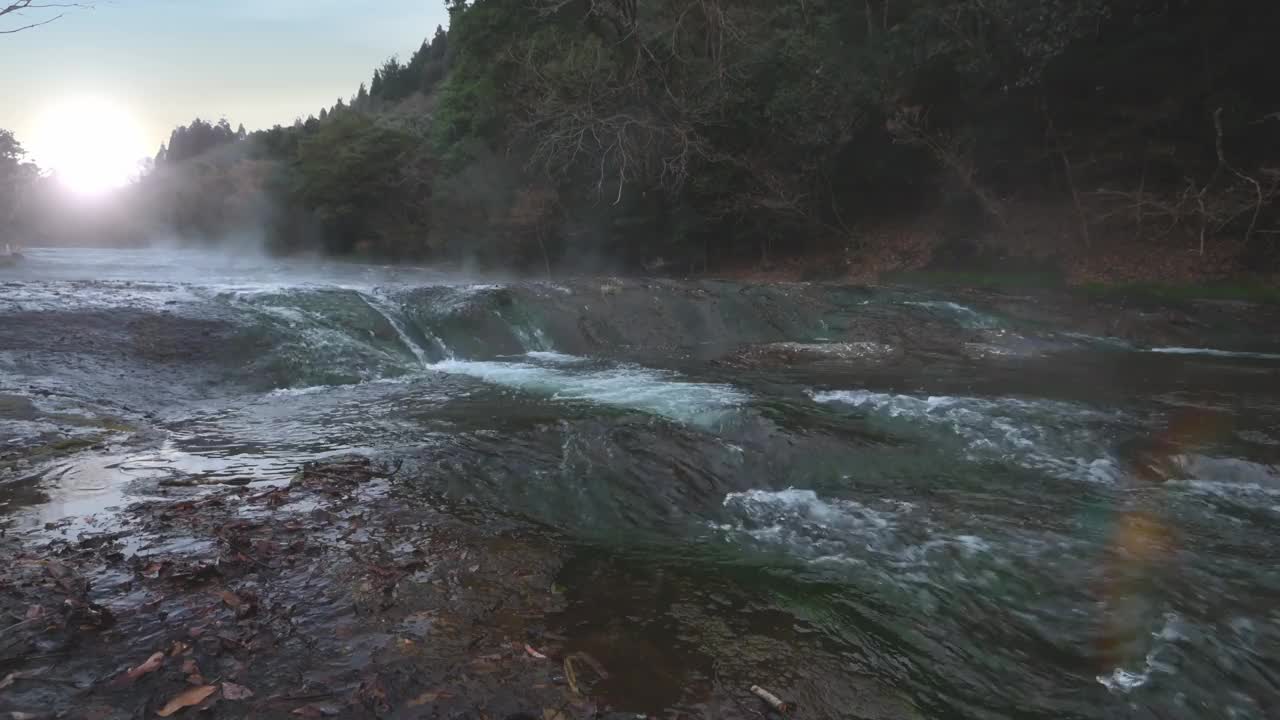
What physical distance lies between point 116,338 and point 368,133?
3010 centimetres

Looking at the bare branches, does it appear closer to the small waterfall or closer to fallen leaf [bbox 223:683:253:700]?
the small waterfall

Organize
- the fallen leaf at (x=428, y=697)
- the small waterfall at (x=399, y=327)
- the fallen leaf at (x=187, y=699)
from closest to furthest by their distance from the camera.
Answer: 1. the fallen leaf at (x=187, y=699)
2. the fallen leaf at (x=428, y=697)
3. the small waterfall at (x=399, y=327)

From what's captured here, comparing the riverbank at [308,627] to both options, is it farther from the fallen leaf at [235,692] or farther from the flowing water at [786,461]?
the flowing water at [786,461]

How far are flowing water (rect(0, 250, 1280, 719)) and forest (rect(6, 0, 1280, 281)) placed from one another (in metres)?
4.50

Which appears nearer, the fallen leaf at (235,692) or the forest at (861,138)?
the fallen leaf at (235,692)

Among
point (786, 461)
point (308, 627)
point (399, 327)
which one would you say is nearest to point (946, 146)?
point (399, 327)

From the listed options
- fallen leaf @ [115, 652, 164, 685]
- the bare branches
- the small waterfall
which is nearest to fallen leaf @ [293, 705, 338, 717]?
fallen leaf @ [115, 652, 164, 685]

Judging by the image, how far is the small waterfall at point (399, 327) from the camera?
34.8 ft

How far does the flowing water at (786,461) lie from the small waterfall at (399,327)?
8 centimetres

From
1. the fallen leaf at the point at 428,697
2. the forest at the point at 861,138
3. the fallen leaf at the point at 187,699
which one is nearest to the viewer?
the fallen leaf at the point at 187,699

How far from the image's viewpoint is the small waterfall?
1060cm

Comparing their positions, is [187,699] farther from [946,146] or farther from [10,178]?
[10,178]

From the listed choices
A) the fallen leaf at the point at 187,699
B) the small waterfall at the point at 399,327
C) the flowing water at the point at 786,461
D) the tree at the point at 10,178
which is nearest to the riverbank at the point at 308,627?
the fallen leaf at the point at 187,699

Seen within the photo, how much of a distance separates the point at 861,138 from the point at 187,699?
22871 millimetres
